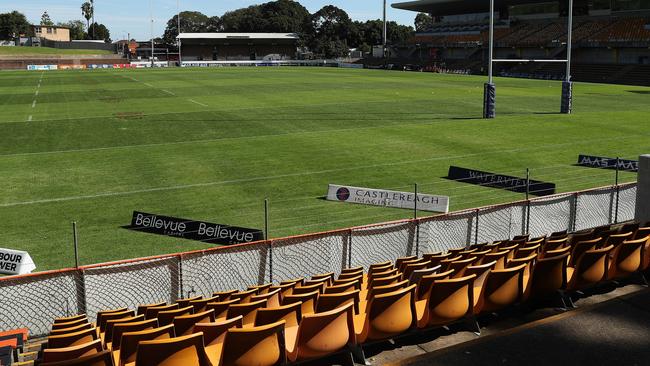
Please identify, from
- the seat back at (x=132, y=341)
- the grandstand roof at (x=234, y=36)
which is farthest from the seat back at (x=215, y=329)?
the grandstand roof at (x=234, y=36)

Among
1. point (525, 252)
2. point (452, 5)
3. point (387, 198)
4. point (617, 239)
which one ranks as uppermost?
point (452, 5)

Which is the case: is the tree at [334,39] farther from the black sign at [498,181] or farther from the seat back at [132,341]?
the seat back at [132,341]

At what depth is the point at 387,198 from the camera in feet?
57.7

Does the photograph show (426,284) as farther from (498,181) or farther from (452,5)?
(452,5)

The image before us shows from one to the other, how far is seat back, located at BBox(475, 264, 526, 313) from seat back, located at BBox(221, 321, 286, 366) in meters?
Answer: 2.93

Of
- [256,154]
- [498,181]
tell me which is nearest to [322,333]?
[498,181]

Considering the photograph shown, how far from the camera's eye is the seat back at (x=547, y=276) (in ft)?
27.6

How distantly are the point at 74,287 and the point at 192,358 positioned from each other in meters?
4.59

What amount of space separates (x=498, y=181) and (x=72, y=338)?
15.5m

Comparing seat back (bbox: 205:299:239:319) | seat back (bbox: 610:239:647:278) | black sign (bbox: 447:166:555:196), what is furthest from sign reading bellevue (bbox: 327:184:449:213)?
seat back (bbox: 205:299:239:319)

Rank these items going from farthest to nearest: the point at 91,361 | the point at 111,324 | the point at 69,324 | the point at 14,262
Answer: the point at 14,262 < the point at 69,324 < the point at 111,324 < the point at 91,361

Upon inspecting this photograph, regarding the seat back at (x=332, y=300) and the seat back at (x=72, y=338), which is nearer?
the seat back at (x=72, y=338)

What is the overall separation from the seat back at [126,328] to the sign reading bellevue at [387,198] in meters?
9.69

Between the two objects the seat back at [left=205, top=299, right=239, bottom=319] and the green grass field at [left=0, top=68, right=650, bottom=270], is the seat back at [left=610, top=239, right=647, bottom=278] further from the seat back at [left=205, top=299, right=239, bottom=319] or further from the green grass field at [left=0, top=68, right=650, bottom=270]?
the green grass field at [left=0, top=68, right=650, bottom=270]
